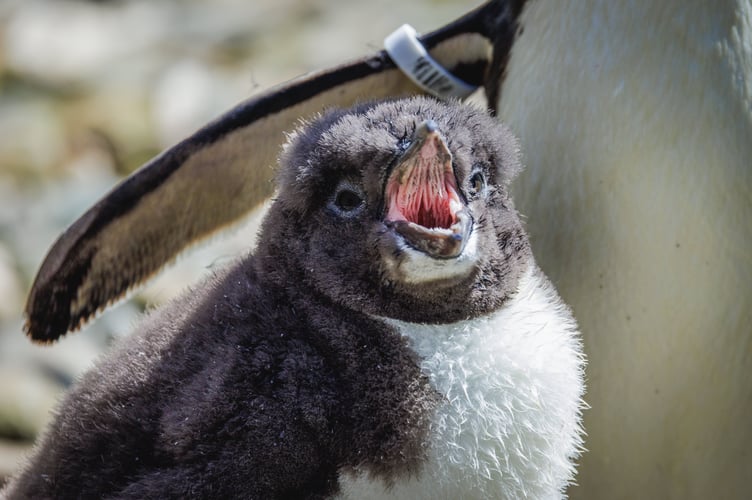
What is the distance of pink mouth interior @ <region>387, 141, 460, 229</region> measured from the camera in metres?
1.01

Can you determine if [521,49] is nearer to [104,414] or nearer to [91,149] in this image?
[104,414]

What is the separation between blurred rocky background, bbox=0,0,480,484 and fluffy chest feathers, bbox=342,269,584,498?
2.30 m

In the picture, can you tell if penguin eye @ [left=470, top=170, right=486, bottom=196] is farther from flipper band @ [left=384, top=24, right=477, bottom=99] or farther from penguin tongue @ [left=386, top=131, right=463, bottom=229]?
flipper band @ [left=384, top=24, right=477, bottom=99]

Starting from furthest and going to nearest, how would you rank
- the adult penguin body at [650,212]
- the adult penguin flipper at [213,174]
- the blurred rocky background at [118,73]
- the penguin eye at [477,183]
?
the blurred rocky background at [118,73] → the adult penguin flipper at [213,174] → the adult penguin body at [650,212] → the penguin eye at [477,183]

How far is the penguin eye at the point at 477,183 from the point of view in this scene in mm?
1109

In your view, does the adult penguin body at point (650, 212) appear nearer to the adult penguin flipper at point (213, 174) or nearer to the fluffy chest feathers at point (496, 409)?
the adult penguin flipper at point (213, 174)

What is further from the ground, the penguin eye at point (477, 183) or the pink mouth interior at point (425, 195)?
the penguin eye at point (477, 183)

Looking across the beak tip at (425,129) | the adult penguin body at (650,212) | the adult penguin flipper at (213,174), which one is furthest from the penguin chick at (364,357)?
the adult penguin flipper at (213,174)

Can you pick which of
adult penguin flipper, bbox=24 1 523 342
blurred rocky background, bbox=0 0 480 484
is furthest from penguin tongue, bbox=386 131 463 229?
blurred rocky background, bbox=0 0 480 484

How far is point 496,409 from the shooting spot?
106 cm

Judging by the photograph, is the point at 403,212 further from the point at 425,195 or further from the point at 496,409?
the point at 496,409

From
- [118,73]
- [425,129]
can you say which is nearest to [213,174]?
[425,129]

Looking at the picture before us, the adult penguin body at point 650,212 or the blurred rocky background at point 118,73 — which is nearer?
the adult penguin body at point 650,212

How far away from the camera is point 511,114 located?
152 centimetres
